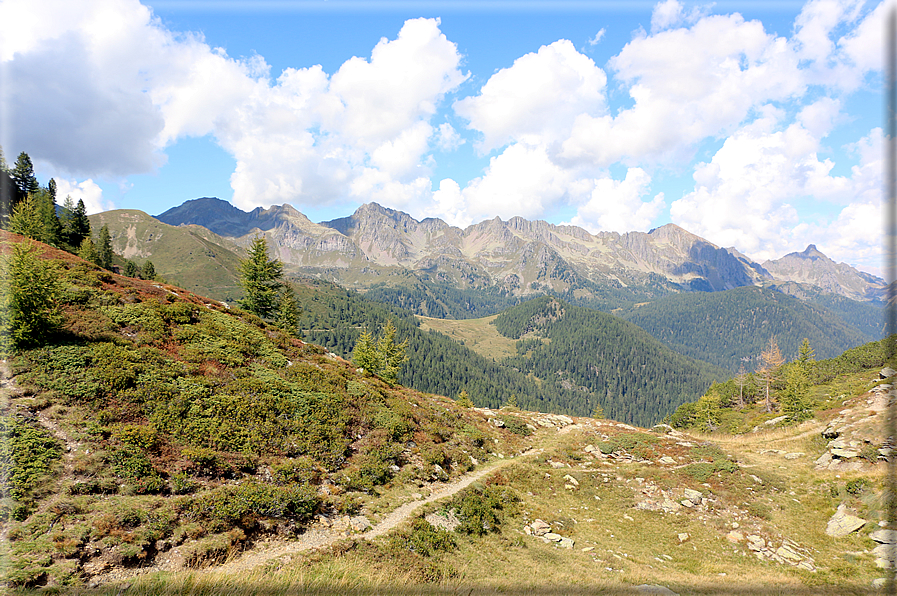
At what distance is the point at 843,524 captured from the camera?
58.1 ft

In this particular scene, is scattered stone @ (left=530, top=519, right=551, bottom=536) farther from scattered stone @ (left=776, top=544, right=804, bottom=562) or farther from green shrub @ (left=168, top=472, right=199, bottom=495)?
green shrub @ (left=168, top=472, right=199, bottom=495)

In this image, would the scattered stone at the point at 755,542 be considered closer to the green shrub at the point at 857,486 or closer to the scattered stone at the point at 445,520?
the green shrub at the point at 857,486

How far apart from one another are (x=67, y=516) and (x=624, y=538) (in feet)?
78.2

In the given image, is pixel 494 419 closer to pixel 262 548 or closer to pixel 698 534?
pixel 698 534

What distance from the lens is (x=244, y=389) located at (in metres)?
22.0

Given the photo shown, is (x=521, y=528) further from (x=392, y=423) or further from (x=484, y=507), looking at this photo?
(x=392, y=423)

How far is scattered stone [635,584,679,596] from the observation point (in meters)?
12.0

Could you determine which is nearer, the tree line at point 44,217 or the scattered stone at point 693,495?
the scattered stone at point 693,495

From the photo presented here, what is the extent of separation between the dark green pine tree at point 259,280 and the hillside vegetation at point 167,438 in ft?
58.8

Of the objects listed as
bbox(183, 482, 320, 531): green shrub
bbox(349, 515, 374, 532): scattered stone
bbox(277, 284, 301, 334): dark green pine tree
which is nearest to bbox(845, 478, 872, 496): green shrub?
bbox(349, 515, 374, 532): scattered stone

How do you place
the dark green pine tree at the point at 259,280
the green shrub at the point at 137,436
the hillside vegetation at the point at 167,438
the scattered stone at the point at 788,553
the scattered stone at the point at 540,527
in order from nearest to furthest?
the hillside vegetation at the point at 167,438
the green shrub at the point at 137,436
the scattered stone at the point at 788,553
the scattered stone at the point at 540,527
the dark green pine tree at the point at 259,280

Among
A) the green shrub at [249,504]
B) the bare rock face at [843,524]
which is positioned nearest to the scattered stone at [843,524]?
the bare rock face at [843,524]

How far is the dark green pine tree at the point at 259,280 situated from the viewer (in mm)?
49000

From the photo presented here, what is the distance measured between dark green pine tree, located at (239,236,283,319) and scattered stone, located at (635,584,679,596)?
49.8m
